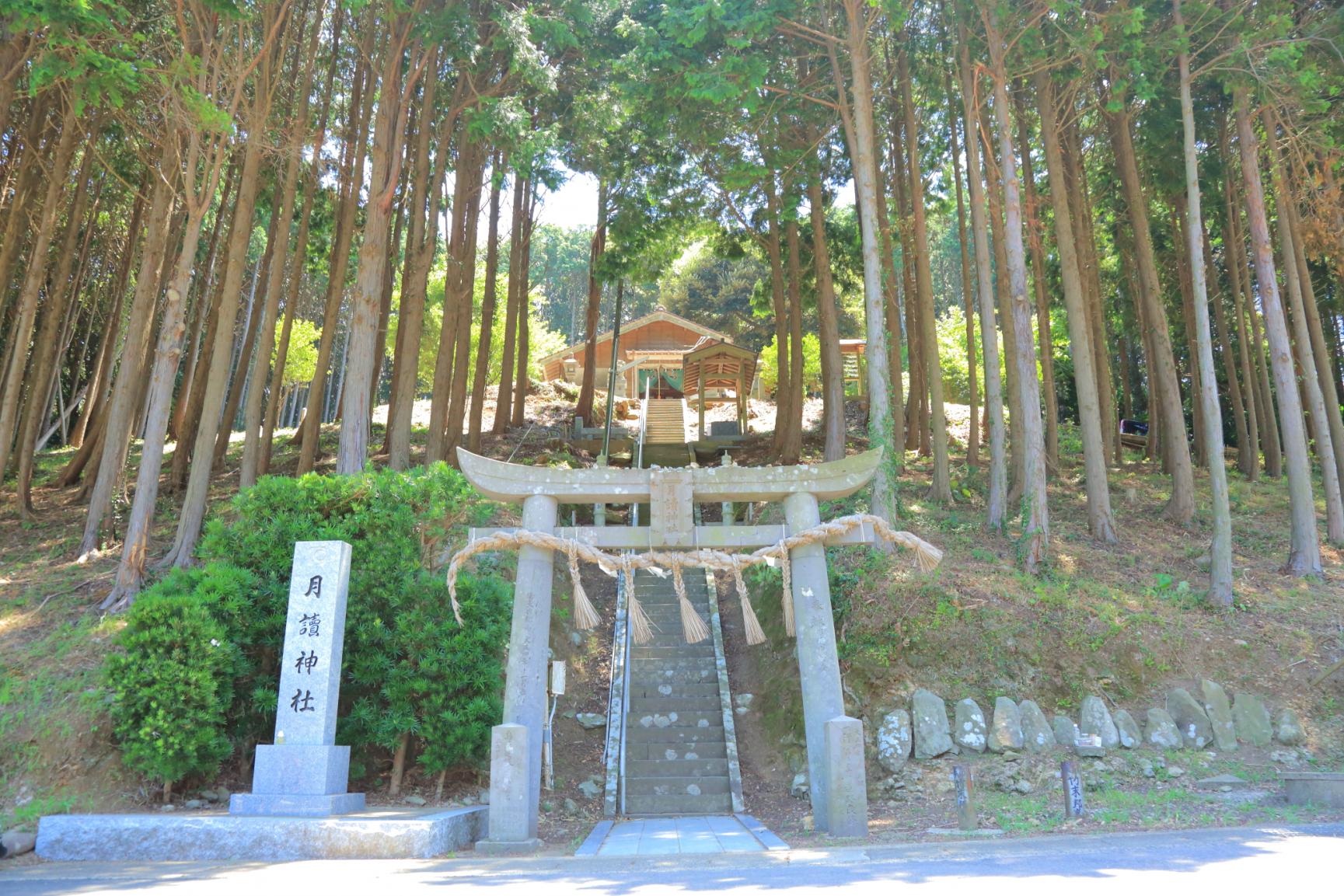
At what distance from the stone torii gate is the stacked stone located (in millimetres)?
2118

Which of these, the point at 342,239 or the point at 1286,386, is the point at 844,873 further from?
the point at 342,239

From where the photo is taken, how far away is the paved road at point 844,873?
17.8ft

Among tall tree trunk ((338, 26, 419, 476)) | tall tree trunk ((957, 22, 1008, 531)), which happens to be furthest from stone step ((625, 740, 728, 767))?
tall tree trunk ((957, 22, 1008, 531))

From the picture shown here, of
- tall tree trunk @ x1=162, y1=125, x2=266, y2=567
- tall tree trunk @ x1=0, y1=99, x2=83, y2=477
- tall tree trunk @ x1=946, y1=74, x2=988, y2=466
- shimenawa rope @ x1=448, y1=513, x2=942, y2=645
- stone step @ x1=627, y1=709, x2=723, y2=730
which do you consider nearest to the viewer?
shimenawa rope @ x1=448, y1=513, x2=942, y2=645

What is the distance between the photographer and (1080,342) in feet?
Result: 44.3

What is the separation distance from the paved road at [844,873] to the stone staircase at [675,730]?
2971 mm

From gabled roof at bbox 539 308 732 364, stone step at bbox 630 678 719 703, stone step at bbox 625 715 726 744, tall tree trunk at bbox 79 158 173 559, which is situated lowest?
stone step at bbox 625 715 726 744

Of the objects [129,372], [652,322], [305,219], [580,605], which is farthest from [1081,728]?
[652,322]

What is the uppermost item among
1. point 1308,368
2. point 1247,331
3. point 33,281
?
point 1247,331

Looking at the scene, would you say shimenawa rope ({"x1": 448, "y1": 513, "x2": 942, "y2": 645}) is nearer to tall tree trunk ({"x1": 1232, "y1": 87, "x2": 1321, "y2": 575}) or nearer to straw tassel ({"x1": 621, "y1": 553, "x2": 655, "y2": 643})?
straw tassel ({"x1": 621, "y1": 553, "x2": 655, "y2": 643})

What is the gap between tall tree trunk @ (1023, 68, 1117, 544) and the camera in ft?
44.2

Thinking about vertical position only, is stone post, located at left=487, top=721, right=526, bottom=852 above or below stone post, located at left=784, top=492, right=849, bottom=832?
below

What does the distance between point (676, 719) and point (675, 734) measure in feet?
0.92

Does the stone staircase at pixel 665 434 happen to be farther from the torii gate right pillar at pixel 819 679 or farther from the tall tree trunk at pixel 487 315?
the torii gate right pillar at pixel 819 679
